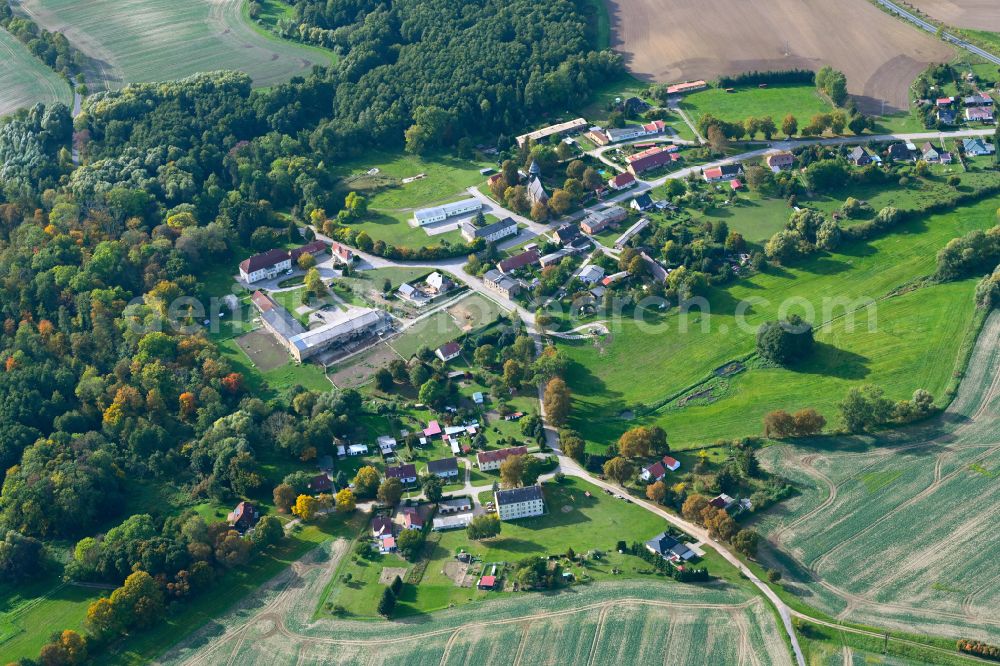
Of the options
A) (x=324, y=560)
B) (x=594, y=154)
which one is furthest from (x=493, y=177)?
(x=324, y=560)

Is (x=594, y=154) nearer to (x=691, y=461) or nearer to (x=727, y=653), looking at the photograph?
(x=691, y=461)

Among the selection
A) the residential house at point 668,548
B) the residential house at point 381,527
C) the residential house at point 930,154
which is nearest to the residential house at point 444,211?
the residential house at point 381,527

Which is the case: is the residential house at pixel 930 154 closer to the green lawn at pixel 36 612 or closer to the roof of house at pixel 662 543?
the roof of house at pixel 662 543

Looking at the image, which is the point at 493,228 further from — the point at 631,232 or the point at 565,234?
the point at 631,232

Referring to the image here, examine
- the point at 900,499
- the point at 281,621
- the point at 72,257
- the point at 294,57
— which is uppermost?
the point at 294,57

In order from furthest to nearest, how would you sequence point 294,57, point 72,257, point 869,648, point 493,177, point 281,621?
1. point 294,57
2. point 493,177
3. point 72,257
4. point 281,621
5. point 869,648

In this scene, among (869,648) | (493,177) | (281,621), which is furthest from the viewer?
(493,177)
